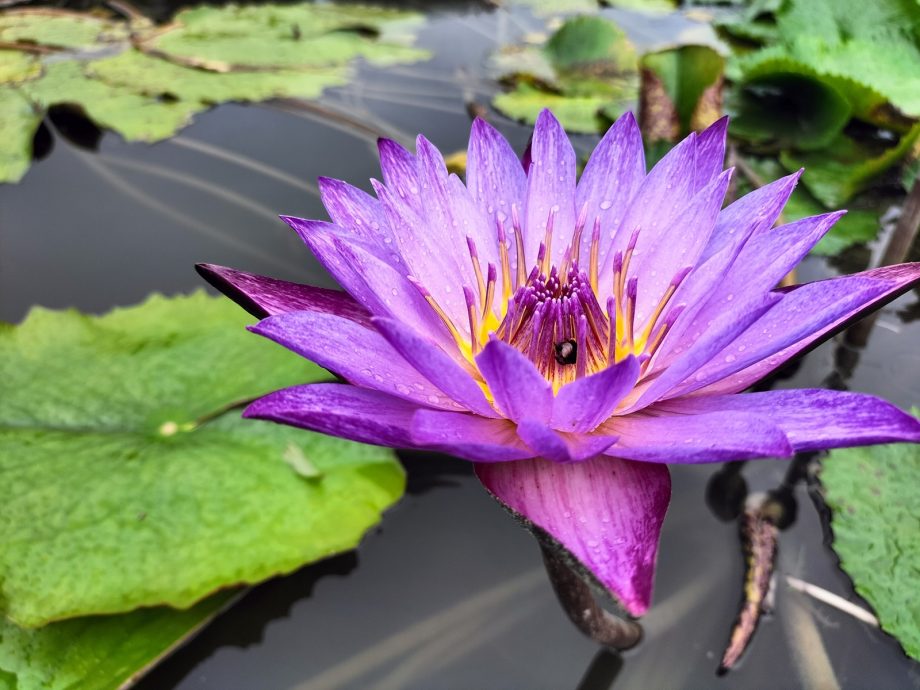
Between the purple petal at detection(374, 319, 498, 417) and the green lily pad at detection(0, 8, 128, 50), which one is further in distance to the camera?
the green lily pad at detection(0, 8, 128, 50)

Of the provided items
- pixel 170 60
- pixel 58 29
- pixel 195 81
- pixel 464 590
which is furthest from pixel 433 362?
pixel 58 29

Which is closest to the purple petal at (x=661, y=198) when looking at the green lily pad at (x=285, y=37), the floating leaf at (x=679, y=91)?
the floating leaf at (x=679, y=91)

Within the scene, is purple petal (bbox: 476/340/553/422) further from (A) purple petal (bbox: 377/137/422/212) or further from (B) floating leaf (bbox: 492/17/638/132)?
(B) floating leaf (bbox: 492/17/638/132)

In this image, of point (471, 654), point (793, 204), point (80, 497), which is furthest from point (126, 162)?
point (793, 204)

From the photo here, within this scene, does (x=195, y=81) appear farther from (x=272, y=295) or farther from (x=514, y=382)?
(x=514, y=382)

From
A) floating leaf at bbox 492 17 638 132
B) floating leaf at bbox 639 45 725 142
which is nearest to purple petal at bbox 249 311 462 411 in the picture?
floating leaf at bbox 639 45 725 142
